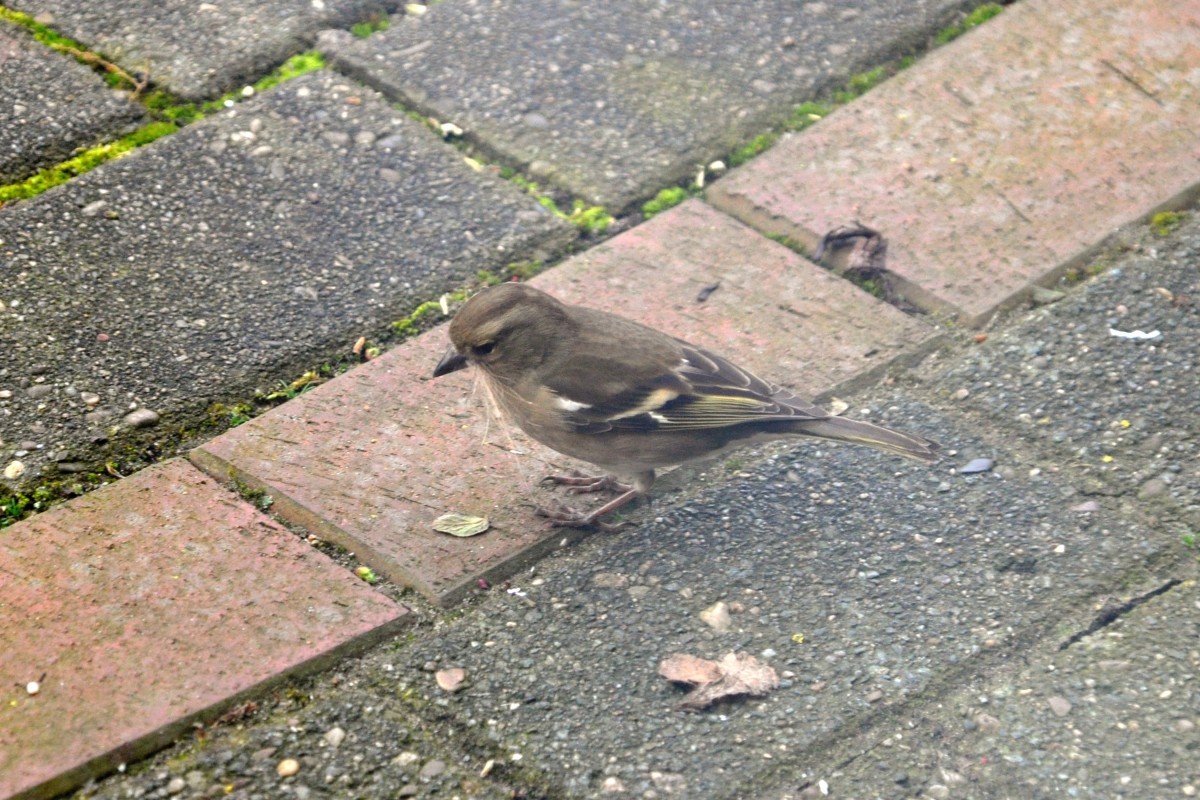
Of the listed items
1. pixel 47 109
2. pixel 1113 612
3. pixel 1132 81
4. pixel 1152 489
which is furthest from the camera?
pixel 1132 81

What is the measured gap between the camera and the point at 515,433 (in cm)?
397

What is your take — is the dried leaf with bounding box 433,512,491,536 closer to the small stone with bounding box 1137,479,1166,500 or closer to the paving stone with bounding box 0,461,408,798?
the paving stone with bounding box 0,461,408,798

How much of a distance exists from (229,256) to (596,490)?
1.51 meters

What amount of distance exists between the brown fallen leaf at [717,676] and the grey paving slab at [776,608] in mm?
28

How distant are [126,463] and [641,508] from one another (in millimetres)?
1436

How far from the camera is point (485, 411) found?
394 cm

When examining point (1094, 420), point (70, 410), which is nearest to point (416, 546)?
point (70, 410)

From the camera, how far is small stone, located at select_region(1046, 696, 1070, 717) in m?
2.94

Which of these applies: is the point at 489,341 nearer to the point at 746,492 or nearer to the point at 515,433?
the point at 515,433

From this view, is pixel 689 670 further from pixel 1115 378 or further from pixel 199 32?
pixel 199 32

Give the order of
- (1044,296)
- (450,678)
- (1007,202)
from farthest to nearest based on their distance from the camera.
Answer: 1. (1007,202)
2. (1044,296)
3. (450,678)

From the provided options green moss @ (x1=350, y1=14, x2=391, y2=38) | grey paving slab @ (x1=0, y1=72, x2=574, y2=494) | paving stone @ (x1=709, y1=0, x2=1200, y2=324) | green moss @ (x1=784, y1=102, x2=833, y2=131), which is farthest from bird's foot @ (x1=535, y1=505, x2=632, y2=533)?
green moss @ (x1=350, y1=14, x2=391, y2=38)

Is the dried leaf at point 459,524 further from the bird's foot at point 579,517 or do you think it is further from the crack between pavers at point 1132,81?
the crack between pavers at point 1132,81

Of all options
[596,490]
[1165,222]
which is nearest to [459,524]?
[596,490]
